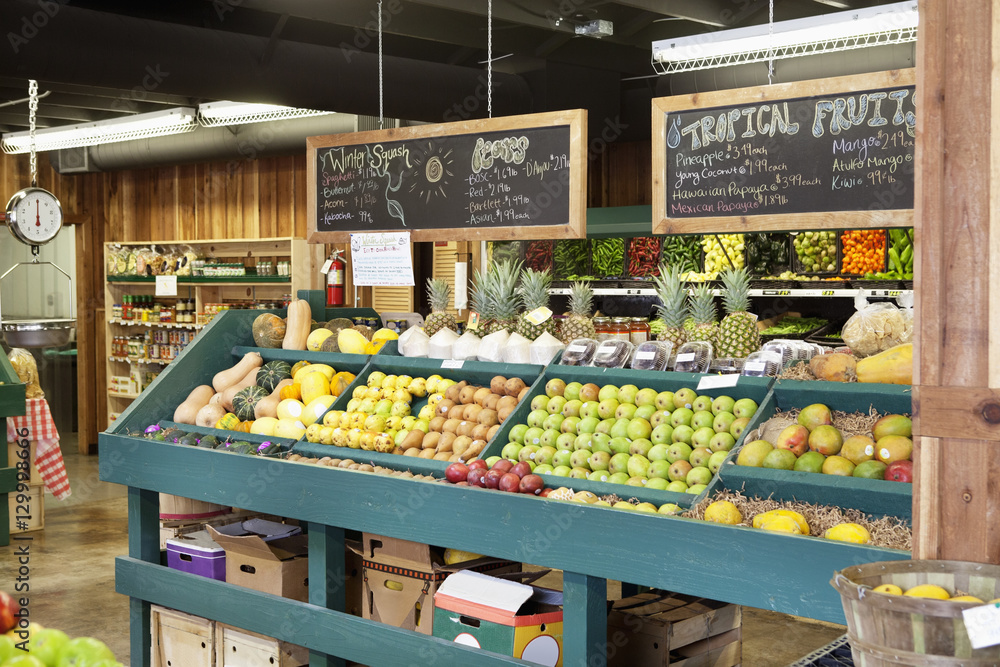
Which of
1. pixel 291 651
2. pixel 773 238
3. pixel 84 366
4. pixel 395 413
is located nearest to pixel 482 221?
pixel 395 413

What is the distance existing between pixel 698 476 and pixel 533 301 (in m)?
1.35

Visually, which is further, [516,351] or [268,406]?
[268,406]

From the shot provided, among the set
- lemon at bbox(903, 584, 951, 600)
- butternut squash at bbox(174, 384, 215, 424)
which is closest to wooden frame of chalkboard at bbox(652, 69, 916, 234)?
lemon at bbox(903, 584, 951, 600)

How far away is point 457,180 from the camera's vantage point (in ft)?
13.6

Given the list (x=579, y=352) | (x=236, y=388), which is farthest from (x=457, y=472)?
(x=236, y=388)

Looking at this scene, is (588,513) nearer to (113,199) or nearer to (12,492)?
(12,492)

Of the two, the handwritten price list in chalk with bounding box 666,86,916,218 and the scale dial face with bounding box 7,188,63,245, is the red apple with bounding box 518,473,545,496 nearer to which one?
the handwritten price list in chalk with bounding box 666,86,916,218

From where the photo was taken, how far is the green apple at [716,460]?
3.01 m

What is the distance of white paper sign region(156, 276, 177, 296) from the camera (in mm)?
9812

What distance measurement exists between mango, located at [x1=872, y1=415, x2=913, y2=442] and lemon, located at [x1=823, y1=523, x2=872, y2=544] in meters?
0.38

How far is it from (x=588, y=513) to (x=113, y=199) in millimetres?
9894

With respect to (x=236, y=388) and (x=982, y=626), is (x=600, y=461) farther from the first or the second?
(x=236, y=388)

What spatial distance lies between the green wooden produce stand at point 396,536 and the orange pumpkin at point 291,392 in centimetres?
40

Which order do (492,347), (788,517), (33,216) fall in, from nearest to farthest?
1. (788,517)
2. (492,347)
3. (33,216)
